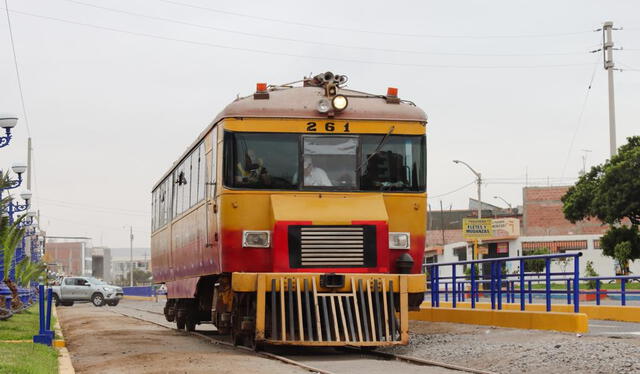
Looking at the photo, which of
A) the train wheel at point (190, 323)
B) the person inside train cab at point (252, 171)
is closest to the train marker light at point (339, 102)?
the person inside train cab at point (252, 171)

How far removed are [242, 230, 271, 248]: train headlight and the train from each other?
0.6 inches

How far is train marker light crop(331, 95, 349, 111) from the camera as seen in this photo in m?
15.6

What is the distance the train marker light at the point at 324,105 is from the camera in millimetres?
15594

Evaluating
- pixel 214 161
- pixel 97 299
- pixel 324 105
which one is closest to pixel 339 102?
pixel 324 105

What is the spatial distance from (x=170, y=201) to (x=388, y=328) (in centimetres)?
969

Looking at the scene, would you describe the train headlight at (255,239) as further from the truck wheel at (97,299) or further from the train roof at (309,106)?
the truck wheel at (97,299)

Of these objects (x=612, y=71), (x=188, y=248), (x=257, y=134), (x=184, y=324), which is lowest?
(x=184, y=324)

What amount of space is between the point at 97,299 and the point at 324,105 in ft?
143

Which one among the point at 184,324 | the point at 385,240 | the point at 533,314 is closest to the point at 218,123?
the point at 385,240

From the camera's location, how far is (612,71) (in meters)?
58.7

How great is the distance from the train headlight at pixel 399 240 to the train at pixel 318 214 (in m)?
0.02

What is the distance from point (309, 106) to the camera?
51.5 feet

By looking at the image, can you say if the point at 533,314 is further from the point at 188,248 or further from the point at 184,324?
the point at 184,324

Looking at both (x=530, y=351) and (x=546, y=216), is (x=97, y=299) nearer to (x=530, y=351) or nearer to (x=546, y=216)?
(x=546, y=216)
